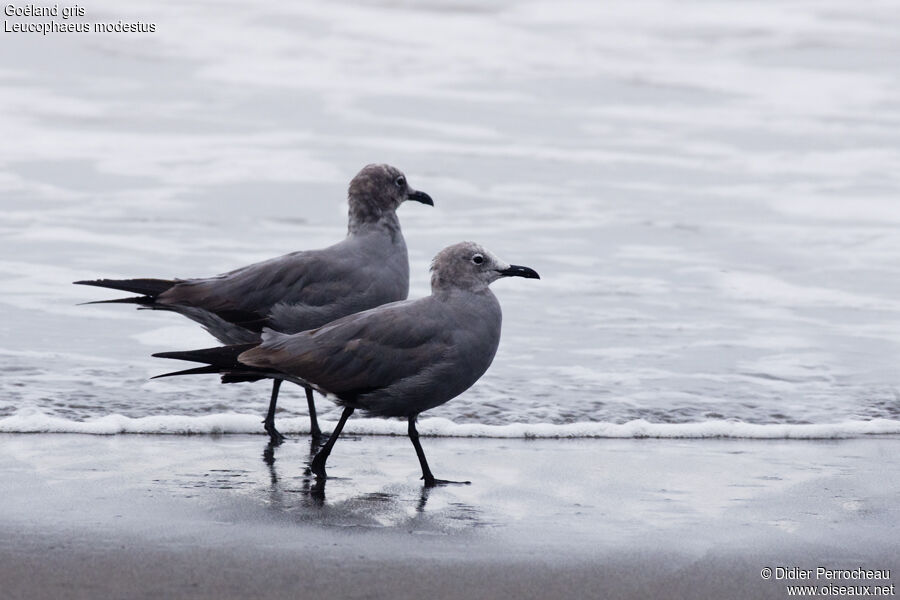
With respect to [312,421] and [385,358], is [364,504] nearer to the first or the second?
[385,358]

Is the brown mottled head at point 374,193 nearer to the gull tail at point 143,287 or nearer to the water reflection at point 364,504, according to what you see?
the gull tail at point 143,287

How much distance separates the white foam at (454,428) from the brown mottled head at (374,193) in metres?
1.22

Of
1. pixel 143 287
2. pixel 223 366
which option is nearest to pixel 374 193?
pixel 143 287

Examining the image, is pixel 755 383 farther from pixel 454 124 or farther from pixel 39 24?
pixel 39 24

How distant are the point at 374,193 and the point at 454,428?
1484mm

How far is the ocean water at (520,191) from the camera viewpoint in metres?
8.51

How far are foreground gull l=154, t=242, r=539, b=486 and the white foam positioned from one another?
0.90 meters

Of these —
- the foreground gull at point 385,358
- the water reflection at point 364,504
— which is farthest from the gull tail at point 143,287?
the water reflection at point 364,504

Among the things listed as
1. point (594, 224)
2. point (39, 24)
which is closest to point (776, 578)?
point (594, 224)

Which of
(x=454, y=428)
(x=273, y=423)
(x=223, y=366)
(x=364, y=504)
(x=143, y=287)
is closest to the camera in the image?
(x=364, y=504)

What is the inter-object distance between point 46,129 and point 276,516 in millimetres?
12346

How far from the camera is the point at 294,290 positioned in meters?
7.73

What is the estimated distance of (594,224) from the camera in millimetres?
13523

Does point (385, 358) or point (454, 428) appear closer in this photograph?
point (385, 358)
